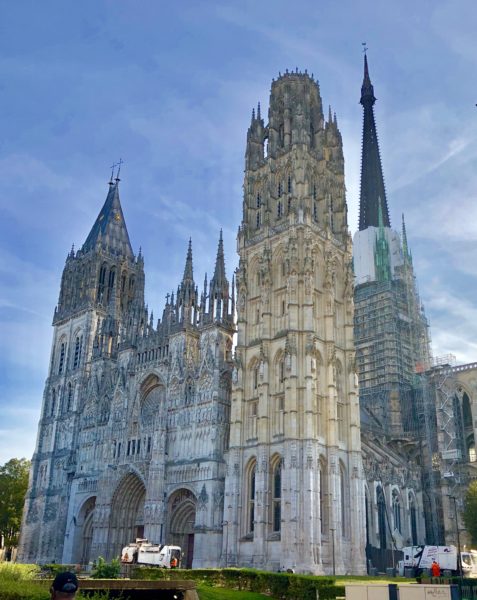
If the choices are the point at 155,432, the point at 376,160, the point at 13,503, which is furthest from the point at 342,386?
the point at 376,160

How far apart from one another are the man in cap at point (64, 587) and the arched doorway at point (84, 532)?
5786 centimetres

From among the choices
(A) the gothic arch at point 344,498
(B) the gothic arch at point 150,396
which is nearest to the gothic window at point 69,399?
(B) the gothic arch at point 150,396

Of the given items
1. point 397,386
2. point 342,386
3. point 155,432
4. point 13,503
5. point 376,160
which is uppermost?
point 376,160

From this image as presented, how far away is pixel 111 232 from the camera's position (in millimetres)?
81062

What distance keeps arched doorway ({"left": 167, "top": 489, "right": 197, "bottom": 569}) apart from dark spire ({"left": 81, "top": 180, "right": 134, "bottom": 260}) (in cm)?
3578

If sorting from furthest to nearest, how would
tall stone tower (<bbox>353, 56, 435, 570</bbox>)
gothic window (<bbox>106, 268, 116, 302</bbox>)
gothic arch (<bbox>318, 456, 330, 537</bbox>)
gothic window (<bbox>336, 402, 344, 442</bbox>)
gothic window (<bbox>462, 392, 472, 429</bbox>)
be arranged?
gothic window (<bbox>106, 268, 116, 302</bbox>) < gothic window (<bbox>462, 392, 472, 429</bbox>) < tall stone tower (<bbox>353, 56, 435, 570</bbox>) < gothic window (<bbox>336, 402, 344, 442</bbox>) < gothic arch (<bbox>318, 456, 330, 537</bbox>)

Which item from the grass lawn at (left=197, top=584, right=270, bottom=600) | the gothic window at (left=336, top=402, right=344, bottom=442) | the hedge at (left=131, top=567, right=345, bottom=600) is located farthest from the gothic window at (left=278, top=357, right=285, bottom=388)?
the grass lawn at (left=197, top=584, right=270, bottom=600)

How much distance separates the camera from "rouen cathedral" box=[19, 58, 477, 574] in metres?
→ 47.9

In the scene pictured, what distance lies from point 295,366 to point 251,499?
1080 centimetres

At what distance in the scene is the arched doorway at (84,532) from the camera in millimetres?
60688

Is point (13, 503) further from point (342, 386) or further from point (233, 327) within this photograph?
point (342, 386)

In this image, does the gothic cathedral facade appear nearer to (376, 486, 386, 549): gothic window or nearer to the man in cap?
(376, 486, 386, 549): gothic window

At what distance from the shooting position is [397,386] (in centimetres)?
7162

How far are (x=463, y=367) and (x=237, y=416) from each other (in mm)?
27720
